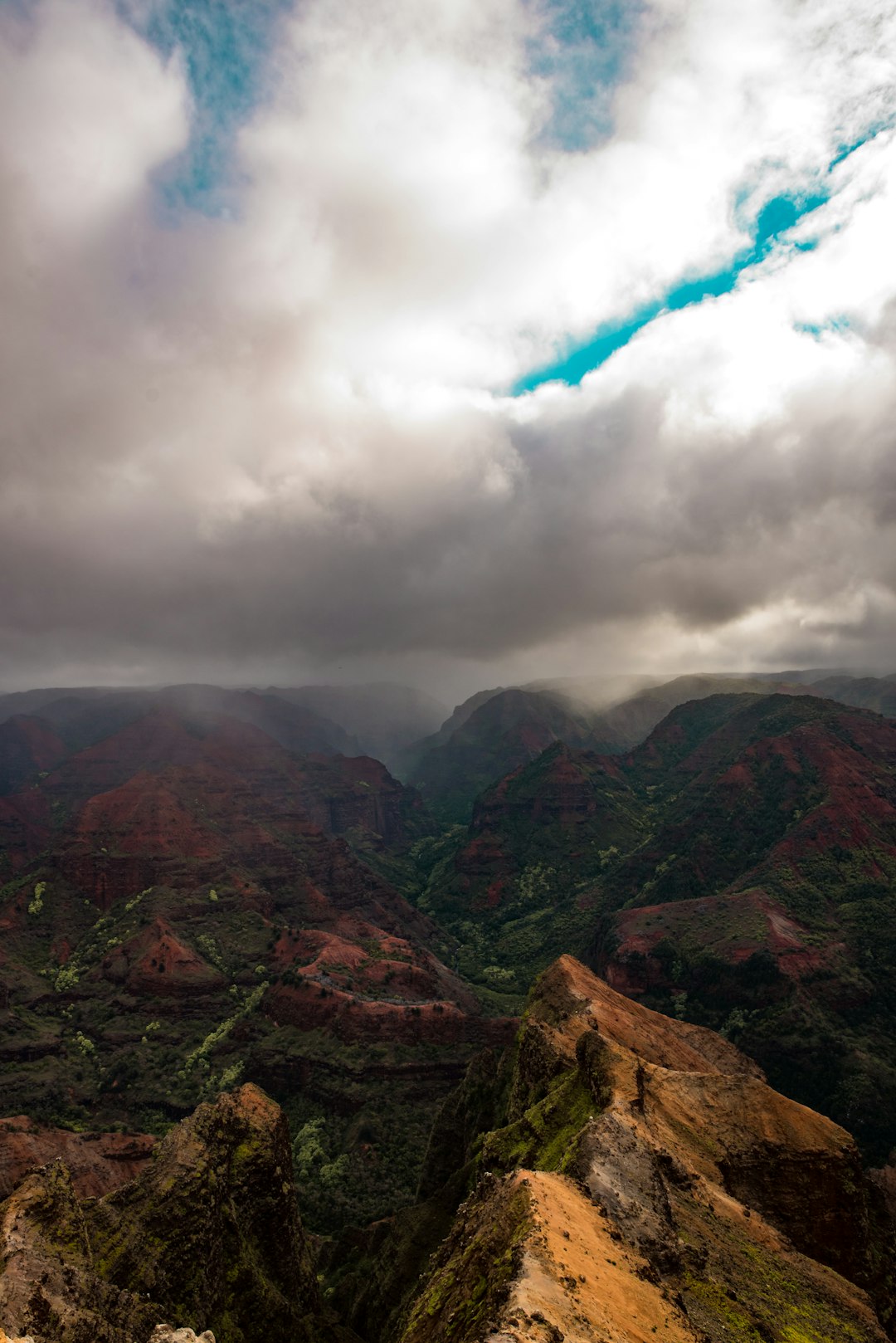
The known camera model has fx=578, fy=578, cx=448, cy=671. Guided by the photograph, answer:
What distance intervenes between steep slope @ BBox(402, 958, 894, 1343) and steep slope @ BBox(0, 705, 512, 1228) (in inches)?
1844

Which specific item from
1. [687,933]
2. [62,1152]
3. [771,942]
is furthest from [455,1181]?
[687,933]

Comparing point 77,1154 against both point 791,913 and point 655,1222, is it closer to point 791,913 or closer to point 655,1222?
point 655,1222

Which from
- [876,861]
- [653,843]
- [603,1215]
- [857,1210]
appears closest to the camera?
[603,1215]

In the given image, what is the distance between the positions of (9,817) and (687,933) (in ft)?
696

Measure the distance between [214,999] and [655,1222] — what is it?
101291mm

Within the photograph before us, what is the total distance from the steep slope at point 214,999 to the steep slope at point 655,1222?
154 feet

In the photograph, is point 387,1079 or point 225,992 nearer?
point 387,1079

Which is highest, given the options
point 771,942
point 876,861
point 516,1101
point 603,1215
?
point 603,1215

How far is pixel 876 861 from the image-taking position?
117m

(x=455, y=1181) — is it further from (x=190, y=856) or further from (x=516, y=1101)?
(x=190, y=856)

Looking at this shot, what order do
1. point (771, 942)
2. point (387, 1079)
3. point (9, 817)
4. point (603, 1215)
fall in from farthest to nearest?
1. point (9, 817)
2. point (771, 942)
3. point (387, 1079)
4. point (603, 1215)

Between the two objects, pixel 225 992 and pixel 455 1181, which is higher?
pixel 455 1181

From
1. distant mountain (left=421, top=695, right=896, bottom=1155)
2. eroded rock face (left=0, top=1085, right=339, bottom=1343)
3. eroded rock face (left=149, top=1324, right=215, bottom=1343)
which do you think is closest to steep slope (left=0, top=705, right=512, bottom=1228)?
distant mountain (left=421, top=695, right=896, bottom=1155)

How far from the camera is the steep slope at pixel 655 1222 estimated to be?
1431cm
